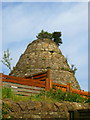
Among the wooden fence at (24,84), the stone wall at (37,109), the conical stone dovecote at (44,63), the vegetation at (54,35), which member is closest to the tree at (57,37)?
the vegetation at (54,35)

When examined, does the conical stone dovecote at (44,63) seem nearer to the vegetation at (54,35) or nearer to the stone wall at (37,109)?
→ the vegetation at (54,35)

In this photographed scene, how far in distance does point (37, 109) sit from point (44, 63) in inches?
517

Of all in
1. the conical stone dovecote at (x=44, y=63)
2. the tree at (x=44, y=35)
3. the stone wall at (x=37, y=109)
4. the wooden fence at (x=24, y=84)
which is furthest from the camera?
the tree at (x=44, y=35)

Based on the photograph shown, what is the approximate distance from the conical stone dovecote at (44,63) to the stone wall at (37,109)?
10348mm

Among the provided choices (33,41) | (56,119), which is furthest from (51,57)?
(56,119)

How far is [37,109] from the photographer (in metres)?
8.70

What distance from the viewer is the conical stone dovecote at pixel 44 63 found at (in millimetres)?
20644

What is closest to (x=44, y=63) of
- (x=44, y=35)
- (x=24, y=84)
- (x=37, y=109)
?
(x=44, y=35)

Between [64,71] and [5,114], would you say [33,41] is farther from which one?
[5,114]

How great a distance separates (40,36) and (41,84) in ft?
51.0

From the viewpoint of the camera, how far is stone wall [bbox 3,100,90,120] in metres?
8.16

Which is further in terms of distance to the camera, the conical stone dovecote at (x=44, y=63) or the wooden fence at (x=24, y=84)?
the conical stone dovecote at (x=44, y=63)

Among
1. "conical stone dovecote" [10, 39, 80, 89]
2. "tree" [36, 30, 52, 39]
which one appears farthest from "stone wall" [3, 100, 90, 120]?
"tree" [36, 30, 52, 39]

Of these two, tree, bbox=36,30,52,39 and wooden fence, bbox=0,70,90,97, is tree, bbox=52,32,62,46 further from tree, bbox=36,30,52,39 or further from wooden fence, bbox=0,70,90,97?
wooden fence, bbox=0,70,90,97
